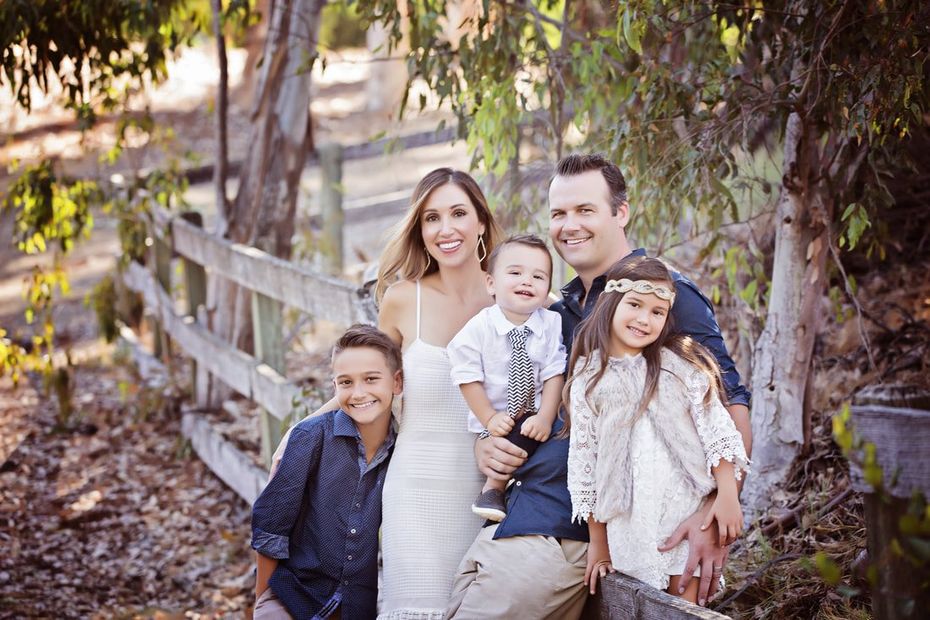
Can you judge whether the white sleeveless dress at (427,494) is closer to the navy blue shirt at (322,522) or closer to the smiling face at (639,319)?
the navy blue shirt at (322,522)

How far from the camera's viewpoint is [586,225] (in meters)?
3.47

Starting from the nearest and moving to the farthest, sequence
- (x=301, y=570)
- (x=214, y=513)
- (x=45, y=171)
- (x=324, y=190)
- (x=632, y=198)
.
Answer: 1. (x=301, y=570)
2. (x=632, y=198)
3. (x=214, y=513)
4. (x=45, y=171)
5. (x=324, y=190)

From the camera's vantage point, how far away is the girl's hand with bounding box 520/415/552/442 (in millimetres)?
3230

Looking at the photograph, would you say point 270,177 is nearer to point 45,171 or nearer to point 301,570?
point 45,171

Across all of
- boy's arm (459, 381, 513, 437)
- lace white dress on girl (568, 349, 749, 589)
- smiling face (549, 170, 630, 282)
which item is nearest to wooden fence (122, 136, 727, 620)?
lace white dress on girl (568, 349, 749, 589)

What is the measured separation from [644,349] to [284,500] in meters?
1.39

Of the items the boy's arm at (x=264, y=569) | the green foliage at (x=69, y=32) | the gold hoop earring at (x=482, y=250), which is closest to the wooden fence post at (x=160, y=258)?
the green foliage at (x=69, y=32)

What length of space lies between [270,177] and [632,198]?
146 inches

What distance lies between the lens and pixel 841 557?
4020 millimetres

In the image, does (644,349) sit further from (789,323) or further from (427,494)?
(789,323)

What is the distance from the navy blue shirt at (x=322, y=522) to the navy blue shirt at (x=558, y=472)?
681mm

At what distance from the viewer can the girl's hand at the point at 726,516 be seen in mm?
2846

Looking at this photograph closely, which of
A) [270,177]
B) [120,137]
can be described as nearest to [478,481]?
[270,177]

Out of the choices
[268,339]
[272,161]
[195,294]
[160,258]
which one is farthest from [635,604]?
[160,258]
